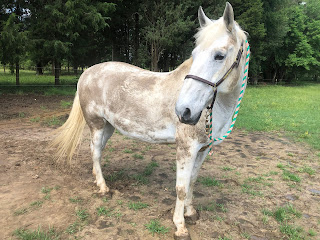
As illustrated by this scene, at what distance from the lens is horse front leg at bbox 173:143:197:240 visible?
7.32ft

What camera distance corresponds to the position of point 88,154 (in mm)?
4586

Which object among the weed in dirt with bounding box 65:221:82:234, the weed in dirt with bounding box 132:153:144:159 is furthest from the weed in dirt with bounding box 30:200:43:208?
the weed in dirt with bounding box 132:153:144:159

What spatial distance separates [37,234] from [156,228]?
1.21 meters

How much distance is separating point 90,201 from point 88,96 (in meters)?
1.40

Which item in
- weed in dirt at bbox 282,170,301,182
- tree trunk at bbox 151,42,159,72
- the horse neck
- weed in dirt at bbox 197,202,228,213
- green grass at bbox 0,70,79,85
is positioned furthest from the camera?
tree trunk at bbox 151,42,159,72

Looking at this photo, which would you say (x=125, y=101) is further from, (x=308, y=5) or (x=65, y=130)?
(x=308, y=5)

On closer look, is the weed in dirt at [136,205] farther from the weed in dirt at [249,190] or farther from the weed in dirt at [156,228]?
the weed in dirt at [249,190]

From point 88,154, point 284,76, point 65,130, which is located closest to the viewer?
point 65,130

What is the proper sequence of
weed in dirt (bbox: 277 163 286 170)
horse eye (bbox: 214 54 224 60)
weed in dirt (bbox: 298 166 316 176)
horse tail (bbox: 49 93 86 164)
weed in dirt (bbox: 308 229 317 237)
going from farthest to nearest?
weed in dirt (bbox: 277 163 286 170)
weed in dirt (bbox: 298 166 316 176)
horse tail (bbox: 49 93 86 164)
weed in dirt (bbox: 308 229 317 237)
horse eye (bbox: 214 54 224 60)

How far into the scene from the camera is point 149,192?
10.7 feet

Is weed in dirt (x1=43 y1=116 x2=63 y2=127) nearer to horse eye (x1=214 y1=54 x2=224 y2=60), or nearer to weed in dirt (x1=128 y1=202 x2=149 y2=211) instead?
weed in dirt (x1=128 y1=202 x2=149 y2=211)

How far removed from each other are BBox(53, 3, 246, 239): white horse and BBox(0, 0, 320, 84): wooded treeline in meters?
6.57

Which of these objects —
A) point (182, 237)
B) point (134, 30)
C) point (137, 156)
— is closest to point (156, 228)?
point (182, 237)

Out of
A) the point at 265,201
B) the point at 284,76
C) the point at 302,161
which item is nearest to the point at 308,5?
the point at 284,76
